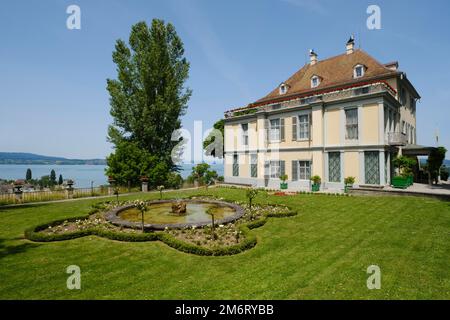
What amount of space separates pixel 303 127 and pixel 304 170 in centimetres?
483

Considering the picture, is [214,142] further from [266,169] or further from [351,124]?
[351,124]

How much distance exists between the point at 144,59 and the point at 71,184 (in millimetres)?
18411

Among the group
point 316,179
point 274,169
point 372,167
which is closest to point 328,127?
point 316,179

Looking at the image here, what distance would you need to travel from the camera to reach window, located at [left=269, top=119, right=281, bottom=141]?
30453mm

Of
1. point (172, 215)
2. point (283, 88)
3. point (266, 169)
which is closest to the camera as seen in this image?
point (172, 215)

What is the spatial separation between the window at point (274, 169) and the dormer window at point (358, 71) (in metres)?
12.7

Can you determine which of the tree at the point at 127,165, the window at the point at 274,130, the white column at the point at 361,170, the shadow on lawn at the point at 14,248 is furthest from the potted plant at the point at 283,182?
the shadow on lawn at the point at 14,248

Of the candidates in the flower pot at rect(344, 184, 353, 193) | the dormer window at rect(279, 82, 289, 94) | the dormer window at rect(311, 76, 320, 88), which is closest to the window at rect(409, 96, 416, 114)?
the dormer window at rect(311, 76, 320, 88)

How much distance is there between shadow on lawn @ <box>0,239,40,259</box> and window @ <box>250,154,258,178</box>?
25292 millimetres

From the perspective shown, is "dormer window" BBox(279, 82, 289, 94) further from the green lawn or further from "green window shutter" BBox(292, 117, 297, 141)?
the green lawn

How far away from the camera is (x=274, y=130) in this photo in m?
30.8

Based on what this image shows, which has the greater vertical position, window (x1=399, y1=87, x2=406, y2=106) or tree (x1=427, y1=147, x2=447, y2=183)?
window (x1=399, y1=87, x2=406, y2=106)

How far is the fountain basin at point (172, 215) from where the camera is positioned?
11.8 m
